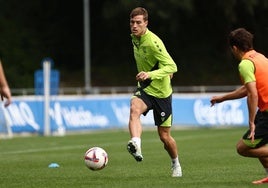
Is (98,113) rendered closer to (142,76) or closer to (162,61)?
(162,61)

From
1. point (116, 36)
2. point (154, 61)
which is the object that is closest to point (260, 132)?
point (154, 61)

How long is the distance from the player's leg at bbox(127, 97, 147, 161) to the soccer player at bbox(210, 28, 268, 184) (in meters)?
1.50

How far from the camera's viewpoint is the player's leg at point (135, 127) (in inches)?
516

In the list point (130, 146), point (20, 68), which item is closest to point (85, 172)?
point (130, 146)

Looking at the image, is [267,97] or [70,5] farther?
[70,5]

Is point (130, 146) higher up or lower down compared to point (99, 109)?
higher up

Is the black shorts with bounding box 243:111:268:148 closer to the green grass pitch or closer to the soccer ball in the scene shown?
the green grass pitch

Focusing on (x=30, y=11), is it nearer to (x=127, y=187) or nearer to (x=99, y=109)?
(x=99, y=109)

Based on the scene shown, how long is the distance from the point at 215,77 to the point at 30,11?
1308 cm

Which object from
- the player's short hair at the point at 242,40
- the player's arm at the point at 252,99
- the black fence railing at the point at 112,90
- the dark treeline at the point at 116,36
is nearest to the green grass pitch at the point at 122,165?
the player's arm at the point at 252,99

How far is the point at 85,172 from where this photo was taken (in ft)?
50.6

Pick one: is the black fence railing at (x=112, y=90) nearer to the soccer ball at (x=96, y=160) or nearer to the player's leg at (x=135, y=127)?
the player's leg at (x=135, y=127)

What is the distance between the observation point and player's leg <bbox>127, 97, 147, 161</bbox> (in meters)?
13.1

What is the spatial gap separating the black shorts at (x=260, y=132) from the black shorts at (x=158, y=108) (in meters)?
1.99
